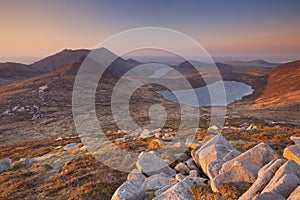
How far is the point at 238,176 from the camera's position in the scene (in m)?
10.7

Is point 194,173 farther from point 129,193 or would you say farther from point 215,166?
point 129,193

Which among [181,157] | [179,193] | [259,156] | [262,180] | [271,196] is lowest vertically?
[181,157]

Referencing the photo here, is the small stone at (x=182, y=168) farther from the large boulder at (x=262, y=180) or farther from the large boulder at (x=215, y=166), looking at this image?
the large boulder at (x=262, y=180)

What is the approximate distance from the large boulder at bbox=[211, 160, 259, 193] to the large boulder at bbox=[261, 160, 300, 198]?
4.73 feet

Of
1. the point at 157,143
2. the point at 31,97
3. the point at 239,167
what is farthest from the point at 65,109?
the point at 239,167

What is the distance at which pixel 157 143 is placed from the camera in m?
24.3

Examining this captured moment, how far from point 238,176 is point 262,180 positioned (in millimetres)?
1213

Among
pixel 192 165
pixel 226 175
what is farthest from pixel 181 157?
pixel 226 175

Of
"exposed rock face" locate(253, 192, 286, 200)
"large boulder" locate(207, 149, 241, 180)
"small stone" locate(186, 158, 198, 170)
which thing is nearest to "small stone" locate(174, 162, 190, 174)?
"small stone" locate(186, 158, 198, 170)

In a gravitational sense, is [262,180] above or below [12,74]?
below

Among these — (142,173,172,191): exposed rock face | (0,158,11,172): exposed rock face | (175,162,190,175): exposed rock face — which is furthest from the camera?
(0,158,11,172): exposed rock face

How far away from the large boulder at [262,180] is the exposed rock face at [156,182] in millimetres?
5333

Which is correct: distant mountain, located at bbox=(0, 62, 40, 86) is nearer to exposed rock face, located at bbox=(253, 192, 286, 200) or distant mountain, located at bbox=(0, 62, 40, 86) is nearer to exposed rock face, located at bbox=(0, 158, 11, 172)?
exposed rock face, located at bbox=(0, 158, 11, 172)

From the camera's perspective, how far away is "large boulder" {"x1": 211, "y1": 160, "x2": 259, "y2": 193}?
10539 mm
